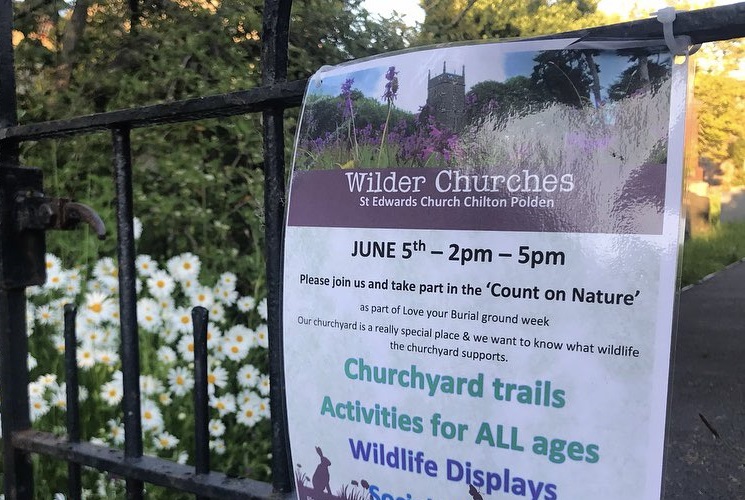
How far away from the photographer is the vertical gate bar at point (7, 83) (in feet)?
4.58

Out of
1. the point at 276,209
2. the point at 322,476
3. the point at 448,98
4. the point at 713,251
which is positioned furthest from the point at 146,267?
the point at 713,251

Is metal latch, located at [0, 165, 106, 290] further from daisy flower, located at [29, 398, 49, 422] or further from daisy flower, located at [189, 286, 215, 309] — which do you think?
daisy flower, located at [189, 286, 215, 309]

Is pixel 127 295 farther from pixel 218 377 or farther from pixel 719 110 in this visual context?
pixel 719 110

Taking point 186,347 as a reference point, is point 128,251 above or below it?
above

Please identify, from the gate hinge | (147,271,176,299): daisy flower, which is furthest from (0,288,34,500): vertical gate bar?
(147,271,176,299): daisy flower

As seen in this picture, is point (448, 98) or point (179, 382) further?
point (179, 382)

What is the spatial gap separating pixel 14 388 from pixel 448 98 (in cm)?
122

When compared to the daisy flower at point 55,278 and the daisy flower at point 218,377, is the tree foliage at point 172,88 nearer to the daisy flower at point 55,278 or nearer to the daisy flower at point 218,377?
the daisy flower at point 55,278

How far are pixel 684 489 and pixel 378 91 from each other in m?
3.47

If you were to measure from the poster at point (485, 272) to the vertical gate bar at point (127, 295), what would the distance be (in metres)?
0.43

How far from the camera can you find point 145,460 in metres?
1.21

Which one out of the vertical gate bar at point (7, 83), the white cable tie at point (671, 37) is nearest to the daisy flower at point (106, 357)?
the vertical gate bar at point (7, 83)

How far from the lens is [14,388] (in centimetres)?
144

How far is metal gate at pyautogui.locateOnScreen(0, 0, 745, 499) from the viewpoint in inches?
37.9
